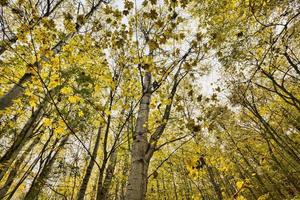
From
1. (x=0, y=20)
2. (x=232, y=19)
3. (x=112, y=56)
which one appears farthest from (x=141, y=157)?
(x=232, y=19)

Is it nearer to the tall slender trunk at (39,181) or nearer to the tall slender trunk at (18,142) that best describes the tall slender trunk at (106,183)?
the tall slender trunk at (39,181)

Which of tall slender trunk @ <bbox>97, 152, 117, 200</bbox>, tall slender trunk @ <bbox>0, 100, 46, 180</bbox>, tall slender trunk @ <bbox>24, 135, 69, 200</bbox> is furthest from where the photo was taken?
tall slender trunk @ <bbox>24, 135, 69, 200</bbox>

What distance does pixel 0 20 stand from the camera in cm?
221

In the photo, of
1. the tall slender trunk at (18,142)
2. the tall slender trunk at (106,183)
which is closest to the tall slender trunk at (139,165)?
the tall slender trunk at (106,183)

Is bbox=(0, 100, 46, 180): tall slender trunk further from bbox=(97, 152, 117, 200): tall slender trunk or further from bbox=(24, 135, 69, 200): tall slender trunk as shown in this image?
bbox=(97, 152, 117, 200): tall slender trunk

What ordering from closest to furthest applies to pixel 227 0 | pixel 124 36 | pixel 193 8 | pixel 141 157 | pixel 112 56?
pixel 141 157, pixel 124 36, pixel 112 56, pixel 227 0, pixel 193 8

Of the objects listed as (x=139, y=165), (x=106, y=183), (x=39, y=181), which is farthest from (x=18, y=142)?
(x=106, y=183)

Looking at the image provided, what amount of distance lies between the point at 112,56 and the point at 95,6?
5.75 m

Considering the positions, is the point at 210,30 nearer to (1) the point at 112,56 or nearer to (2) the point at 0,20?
(1) the point at 112,56

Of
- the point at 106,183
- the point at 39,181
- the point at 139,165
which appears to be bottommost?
the point at 139,165

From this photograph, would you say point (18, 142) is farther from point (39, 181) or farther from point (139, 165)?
point (139, 165)

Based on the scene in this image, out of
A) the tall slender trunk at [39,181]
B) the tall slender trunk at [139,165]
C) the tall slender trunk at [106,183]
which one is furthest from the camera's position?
the tall slender trunk at [39,181]

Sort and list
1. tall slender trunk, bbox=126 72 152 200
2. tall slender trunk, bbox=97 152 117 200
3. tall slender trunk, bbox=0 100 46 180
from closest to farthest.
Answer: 1. tall slender trunk, bbox=97 152 117 200
2. tall slender trunk, bbox=126 72 152 200
3. tall slender trunk, bbox=0 100 46 180

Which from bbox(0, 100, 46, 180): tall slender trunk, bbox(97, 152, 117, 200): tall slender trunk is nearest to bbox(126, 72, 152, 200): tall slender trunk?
bbox(97, 152, 117, 200): tall slender trunk
